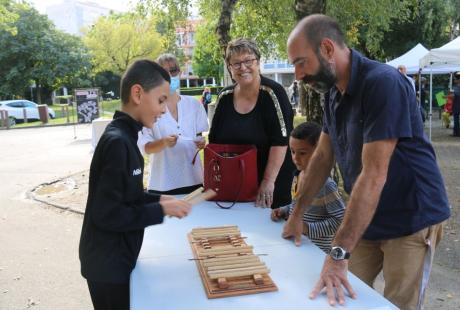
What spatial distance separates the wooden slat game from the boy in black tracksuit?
0.24 m

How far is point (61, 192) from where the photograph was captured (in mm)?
7719

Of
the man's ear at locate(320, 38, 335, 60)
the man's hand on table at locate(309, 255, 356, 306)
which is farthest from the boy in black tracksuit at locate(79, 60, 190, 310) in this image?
the man's ear at locate(320, 38, 335, 60)

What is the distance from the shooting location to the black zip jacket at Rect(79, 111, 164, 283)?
1700 mm

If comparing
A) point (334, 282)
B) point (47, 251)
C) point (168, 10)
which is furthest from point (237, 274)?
point (168, 10)

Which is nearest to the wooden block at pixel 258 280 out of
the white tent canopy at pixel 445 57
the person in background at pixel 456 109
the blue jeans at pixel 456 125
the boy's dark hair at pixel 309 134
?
the boy's dark hair at pixel 309 134

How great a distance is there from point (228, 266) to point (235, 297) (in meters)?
0.18

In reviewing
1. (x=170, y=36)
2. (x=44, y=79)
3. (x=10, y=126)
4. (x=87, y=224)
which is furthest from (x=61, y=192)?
(x=44, y=79)

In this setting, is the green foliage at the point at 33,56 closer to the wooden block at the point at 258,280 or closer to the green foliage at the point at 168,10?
the green foliage at the point at 168,10

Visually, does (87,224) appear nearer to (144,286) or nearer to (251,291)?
(144,286)

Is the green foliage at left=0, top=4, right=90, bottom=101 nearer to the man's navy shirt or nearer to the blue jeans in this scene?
the blue jeans

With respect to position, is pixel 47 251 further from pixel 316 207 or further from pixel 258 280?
pixel 258 280

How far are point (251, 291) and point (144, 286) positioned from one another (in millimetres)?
400

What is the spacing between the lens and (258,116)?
286 cm

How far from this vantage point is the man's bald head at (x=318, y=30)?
168cm
